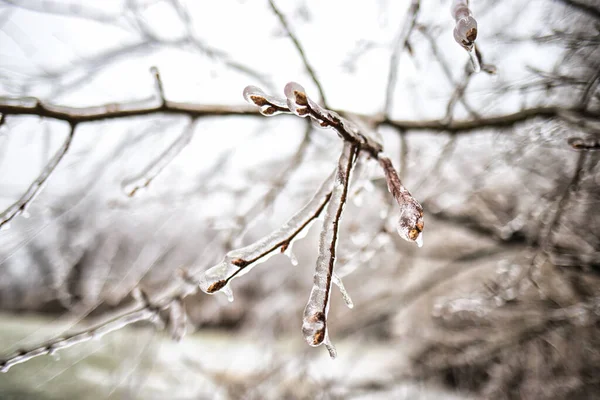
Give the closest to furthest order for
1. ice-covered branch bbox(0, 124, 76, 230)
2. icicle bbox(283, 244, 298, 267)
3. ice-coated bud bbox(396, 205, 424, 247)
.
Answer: ice-coated bud bbox(396, 205, 424, 247) < icicle bbox(283, 244, 298, 267) < ice-covered branch bbox(0, 124, 76, 230)

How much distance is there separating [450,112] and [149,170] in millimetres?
1336

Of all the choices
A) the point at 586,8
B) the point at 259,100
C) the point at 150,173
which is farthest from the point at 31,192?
the point at 586,8

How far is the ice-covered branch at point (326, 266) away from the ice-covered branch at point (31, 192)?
0.73 metres

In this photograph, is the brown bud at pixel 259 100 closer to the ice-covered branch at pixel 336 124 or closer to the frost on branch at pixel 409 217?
the ice-covered branch at pixel 336 124

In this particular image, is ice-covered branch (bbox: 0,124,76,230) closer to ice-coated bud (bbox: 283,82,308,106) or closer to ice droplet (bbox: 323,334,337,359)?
ice-coated bud (bbox: 283,82,308,106)

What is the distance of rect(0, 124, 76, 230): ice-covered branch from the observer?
83cm

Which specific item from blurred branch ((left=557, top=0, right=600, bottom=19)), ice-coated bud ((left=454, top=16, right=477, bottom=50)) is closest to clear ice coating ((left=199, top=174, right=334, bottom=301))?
ice-coated bud ((left=454, top=16, right=477, bottom=50))

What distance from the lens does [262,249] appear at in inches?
23.3

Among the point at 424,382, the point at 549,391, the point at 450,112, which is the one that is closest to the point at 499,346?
the point at 549,391

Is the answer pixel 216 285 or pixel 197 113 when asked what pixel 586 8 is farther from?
pixel 216 285

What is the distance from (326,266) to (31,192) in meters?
0.80

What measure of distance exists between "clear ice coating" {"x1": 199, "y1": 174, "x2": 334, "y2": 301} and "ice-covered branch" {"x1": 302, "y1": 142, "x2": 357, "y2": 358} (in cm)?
5

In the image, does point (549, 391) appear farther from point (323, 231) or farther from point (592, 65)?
point (323, 231)

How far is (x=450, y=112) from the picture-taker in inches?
62.0
